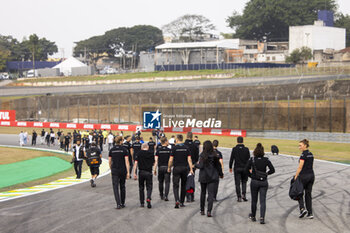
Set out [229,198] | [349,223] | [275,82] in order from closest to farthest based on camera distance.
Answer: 1. [349,223]
2. [229,198]
3. [275,82]

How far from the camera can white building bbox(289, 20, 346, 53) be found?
105 m

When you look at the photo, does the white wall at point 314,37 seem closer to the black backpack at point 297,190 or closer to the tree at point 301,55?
the tree at point 301,55

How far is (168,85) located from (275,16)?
212 ft

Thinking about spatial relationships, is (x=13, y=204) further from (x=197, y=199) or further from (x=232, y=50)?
(x=232, y=50)

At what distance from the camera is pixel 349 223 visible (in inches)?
424

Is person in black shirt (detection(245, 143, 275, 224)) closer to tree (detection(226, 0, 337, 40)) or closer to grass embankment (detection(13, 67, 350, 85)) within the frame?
grass embankment (detection(13, 67, 350, 85))

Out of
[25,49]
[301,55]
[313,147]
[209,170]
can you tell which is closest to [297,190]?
[209,170]

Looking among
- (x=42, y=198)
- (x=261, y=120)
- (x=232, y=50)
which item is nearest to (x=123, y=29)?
(x=232, y=50)

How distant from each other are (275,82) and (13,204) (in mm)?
52887

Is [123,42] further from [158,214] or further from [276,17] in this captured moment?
[158,214]

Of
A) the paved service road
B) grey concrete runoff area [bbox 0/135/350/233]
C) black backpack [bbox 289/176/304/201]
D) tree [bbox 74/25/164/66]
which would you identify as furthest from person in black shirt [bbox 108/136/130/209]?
tree [bbox 74/25/164/66]

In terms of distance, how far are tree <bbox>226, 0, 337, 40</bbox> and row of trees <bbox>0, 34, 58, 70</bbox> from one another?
5727 centimetres

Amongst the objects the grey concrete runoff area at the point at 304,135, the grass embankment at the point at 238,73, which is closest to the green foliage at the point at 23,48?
the grass embankment at the point at 238,73

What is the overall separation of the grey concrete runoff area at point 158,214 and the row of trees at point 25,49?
11498 cm
